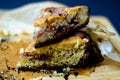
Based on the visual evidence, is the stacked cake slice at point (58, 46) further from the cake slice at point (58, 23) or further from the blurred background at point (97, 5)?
the blurred background at point (97, 5)

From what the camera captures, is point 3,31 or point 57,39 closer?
point 57,39

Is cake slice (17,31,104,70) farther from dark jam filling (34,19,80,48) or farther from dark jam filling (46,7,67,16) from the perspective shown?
dark jam filling (46,7,67,16)

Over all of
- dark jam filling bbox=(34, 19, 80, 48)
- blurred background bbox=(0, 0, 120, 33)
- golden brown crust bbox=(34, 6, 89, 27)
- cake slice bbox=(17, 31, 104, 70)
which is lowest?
cake slice bbox=(17, 31, 104, 70)

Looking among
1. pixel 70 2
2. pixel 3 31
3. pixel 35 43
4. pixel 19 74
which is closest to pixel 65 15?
pixel 35 43

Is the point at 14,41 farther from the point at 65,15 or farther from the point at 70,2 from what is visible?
the point at 70,2

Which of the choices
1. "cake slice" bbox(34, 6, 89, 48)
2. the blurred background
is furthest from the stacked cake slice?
the blurred background

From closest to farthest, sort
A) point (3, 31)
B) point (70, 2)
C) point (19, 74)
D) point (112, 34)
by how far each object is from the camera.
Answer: point (19, 74), point (112, 34), point (3, 31), point (70, 2)

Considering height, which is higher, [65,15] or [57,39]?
[65,15]
